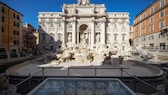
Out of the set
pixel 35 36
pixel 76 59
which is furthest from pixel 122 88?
pixel 35 36

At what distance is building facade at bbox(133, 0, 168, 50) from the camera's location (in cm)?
3114

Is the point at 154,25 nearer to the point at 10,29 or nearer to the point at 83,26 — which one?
the point at 83,26

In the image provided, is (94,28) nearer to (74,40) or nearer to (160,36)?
(74,40)

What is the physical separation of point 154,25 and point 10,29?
41.1 meters

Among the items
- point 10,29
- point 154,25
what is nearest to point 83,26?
point 154,25

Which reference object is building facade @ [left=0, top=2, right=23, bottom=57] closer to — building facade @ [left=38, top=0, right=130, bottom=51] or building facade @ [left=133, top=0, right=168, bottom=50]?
building facade @ [left=38, top=0, right=130, bottom=51]

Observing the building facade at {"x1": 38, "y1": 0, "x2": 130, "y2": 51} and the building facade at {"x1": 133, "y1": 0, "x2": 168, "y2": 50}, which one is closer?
the building facade at {"x1": 133, "y1": 0, "x2": 168, "y2": 50}

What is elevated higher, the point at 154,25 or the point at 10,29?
the point at 154,25

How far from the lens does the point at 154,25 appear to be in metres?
36.2

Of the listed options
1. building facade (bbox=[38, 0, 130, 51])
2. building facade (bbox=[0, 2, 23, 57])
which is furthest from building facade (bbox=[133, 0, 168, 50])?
building facade (bbox=[0, 2, 23, 57])

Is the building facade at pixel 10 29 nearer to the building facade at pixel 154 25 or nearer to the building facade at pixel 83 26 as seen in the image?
the building facade at pixel 83 26

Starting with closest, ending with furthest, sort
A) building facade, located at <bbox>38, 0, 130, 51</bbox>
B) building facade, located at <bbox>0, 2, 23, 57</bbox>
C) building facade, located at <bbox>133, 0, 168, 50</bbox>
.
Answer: building facade, located at <bbox>0, 2, 23, 57</bbox> < building facade, located at <bbox>133, 0, 168, 50</bbox> < building facade, located at <bbox>38, 0, 130, 51</bbox>

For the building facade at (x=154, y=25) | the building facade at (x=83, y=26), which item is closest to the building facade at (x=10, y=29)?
the building facade at (x=83, y=26)

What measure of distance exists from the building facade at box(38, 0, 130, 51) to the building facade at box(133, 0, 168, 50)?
5457 mm
